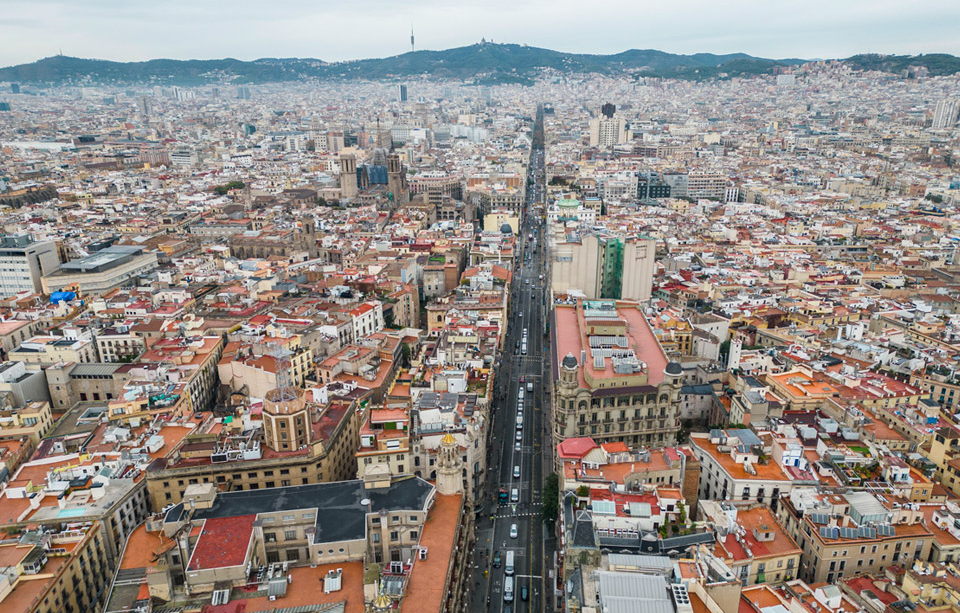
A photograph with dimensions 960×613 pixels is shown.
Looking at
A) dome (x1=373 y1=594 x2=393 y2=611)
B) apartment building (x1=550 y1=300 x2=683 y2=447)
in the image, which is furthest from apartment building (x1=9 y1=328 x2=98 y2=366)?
dome (x1=373 y1=594 x2=393 y2=611)

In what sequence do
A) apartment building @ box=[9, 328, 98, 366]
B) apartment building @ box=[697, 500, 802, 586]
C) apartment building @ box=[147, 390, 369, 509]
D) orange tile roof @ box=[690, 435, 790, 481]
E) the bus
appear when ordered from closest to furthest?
apartment building @ box=[697, 500, 802, 586]
the bus
orange tile roof @ box=[690, 435, 790, 481]
apartment building @ box=[147, 390, 369, 509]
apartment building @ box=[9, 328, 98, 366]

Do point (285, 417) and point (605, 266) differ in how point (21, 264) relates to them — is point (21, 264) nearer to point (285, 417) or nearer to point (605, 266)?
point (285, 417)

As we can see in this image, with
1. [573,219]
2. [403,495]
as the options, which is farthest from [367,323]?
[573,219]

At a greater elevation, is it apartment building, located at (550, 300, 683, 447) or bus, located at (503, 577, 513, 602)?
apartment building, located at (550, 300, 683, 447)

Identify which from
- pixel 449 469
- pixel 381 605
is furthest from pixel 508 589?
pixel 381 605

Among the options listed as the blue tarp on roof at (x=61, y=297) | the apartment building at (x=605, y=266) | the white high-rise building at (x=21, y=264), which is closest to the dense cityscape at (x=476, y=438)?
the apartment building at (x=605, y=266)

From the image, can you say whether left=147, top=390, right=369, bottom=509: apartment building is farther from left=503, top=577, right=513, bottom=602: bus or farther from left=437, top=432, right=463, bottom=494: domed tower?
left=503, top=577, right=513, bottom=602: bus

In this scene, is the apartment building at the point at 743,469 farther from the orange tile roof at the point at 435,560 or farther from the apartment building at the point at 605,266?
the apartment building at the point at 605,266

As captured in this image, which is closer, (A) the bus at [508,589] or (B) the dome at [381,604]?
(B) the dome at [381,604]
